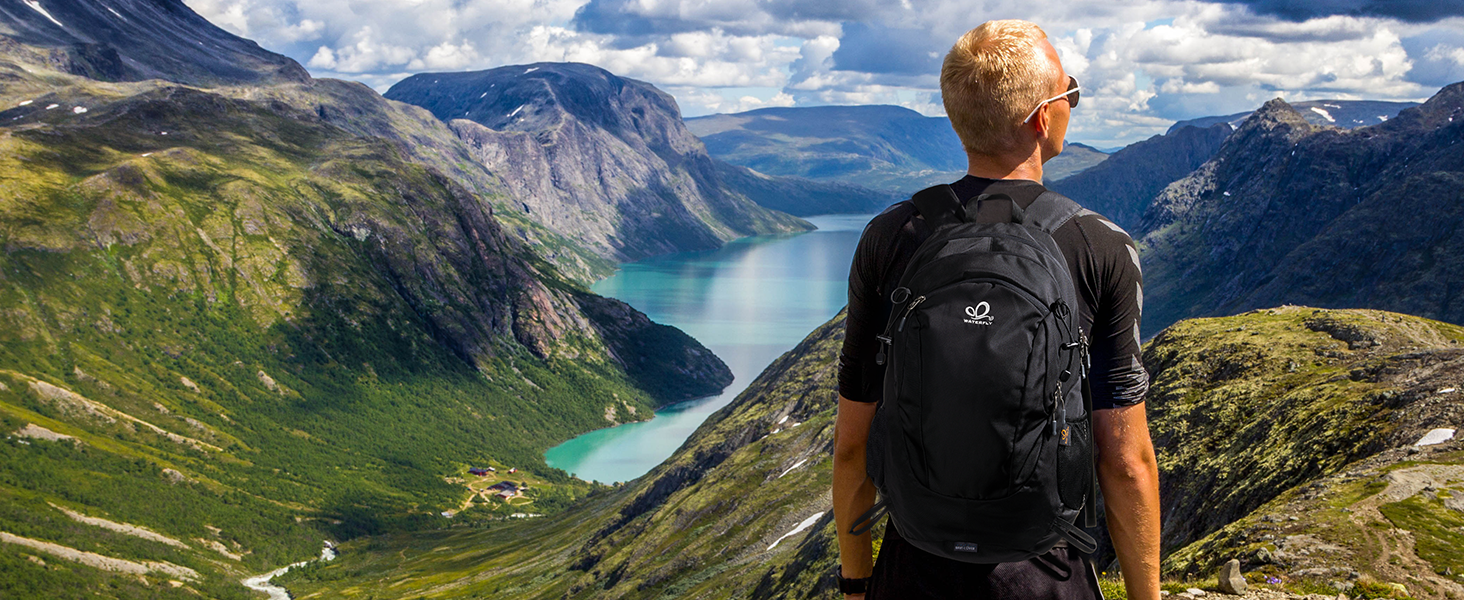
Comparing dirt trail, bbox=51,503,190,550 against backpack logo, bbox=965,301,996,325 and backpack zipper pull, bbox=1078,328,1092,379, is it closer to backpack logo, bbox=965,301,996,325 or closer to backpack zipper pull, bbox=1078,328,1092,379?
backpack logo, bbox=965,301,996,325

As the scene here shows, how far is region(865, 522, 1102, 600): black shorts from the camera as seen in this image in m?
5.75

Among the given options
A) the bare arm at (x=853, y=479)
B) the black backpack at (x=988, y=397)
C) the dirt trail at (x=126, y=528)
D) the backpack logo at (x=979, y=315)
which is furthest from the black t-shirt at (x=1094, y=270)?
the dirt trail at (x=126, y=528)

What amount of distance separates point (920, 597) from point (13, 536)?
18427cm

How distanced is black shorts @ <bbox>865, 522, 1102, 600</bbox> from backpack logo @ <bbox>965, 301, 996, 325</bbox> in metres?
1.66

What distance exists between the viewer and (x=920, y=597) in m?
5.99

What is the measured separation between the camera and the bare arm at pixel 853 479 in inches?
265

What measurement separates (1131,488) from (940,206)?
2306mm

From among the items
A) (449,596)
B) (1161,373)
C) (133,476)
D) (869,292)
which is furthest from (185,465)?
(869,292)

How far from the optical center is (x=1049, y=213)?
19.6 ft

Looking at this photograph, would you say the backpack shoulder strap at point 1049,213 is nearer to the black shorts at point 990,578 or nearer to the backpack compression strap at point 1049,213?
the backpack compression strap at point 1049,213

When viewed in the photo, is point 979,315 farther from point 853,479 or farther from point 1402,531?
point 1402,531

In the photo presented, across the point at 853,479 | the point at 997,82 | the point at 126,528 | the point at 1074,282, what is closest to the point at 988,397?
the point at 1074,282

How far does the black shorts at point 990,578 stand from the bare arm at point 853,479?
63cm

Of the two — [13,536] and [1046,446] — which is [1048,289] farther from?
[13,536]
